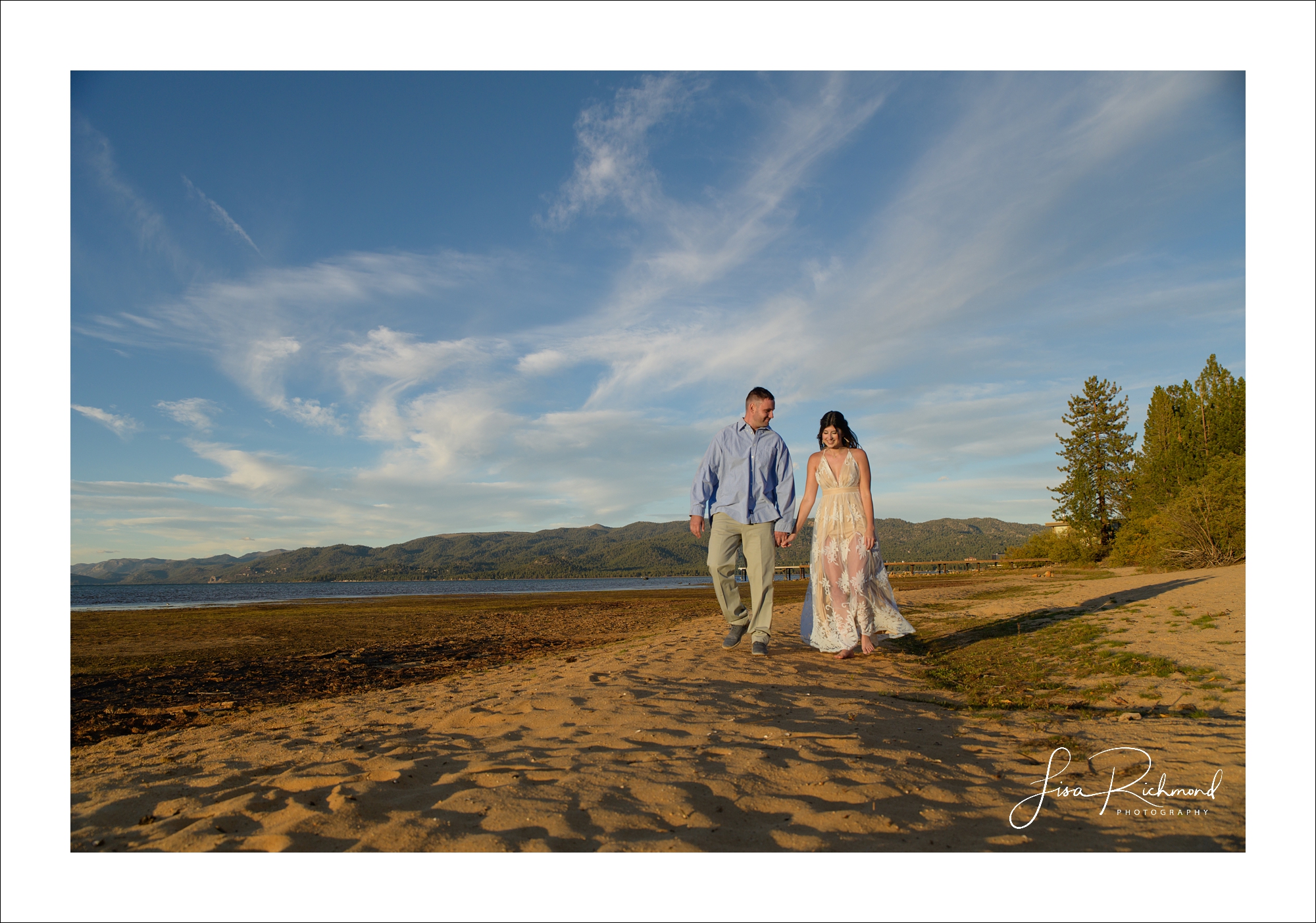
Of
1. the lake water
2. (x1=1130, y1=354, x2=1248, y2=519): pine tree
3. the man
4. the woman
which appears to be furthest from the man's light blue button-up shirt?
(x1=1130, y1=354, x2=1248, y2=519): pine tree

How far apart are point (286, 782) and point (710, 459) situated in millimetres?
4600

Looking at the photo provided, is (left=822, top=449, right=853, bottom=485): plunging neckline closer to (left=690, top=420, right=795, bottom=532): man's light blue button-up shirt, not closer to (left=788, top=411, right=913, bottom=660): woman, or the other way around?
(left=788, top=411, right=913, bottom=660): woman

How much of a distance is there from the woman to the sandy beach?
95 centimetres

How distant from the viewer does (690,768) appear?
9.59 feet

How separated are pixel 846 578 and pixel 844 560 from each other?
0.64 feet

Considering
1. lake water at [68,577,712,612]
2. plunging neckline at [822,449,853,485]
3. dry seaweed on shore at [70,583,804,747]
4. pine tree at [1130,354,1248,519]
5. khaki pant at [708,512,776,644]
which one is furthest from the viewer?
lake water at [68,577,712,612]

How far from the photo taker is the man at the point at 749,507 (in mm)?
6137

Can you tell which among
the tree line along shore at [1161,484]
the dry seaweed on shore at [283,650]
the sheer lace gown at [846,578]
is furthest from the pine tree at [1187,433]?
the sheer lace gown at [846,578]

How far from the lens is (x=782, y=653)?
6.38 meters

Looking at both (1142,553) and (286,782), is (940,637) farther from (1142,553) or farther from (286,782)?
(1142,553)

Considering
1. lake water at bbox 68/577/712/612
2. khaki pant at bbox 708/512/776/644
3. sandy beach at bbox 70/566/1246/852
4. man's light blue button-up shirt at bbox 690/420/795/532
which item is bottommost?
lake water at bbox 68/577/712/612

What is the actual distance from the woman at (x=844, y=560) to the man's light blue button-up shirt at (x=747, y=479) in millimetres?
391

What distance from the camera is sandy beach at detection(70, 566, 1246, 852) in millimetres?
2287

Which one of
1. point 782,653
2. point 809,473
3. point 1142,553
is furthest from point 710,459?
point 1142,553
